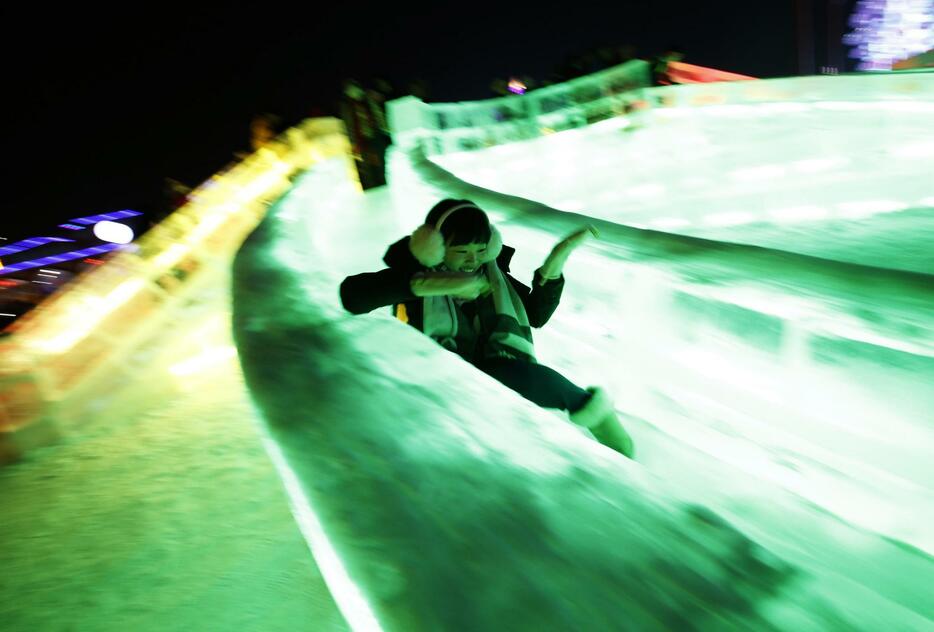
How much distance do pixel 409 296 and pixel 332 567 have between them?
118cm

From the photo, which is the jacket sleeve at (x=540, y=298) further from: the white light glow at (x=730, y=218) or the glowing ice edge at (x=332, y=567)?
the white light glow at (x=730, y=218)

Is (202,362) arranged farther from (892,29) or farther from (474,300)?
(892,29)

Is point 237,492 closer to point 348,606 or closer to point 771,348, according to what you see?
point 348,606

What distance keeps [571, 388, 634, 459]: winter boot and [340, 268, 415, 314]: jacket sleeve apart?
73cm

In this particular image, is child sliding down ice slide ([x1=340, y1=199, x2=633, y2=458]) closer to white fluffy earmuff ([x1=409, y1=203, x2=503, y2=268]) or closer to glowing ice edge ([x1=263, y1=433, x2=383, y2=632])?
white fluffy earmuff ([x1=409, y1=203, x2=503, y2=268])

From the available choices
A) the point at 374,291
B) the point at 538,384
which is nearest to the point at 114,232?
the point at 374,291

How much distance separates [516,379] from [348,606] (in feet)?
3.67

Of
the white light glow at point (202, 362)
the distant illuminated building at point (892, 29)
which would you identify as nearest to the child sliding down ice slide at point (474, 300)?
the white light glow at point (202, 362)

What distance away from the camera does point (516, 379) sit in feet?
6.12

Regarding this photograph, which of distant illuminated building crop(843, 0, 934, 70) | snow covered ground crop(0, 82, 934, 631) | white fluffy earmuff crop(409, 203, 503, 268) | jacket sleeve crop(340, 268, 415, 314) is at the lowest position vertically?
snow covered ground crop(0, 82, 934, 631)

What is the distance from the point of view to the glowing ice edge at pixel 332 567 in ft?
2.54

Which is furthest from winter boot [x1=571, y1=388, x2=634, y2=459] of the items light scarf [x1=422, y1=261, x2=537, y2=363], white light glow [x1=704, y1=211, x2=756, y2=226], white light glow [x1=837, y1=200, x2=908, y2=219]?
white light glow [x1=837, y1=200, x2=908, y2=219]

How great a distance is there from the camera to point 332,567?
0.86 m

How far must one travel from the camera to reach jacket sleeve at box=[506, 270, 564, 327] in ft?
7.04
